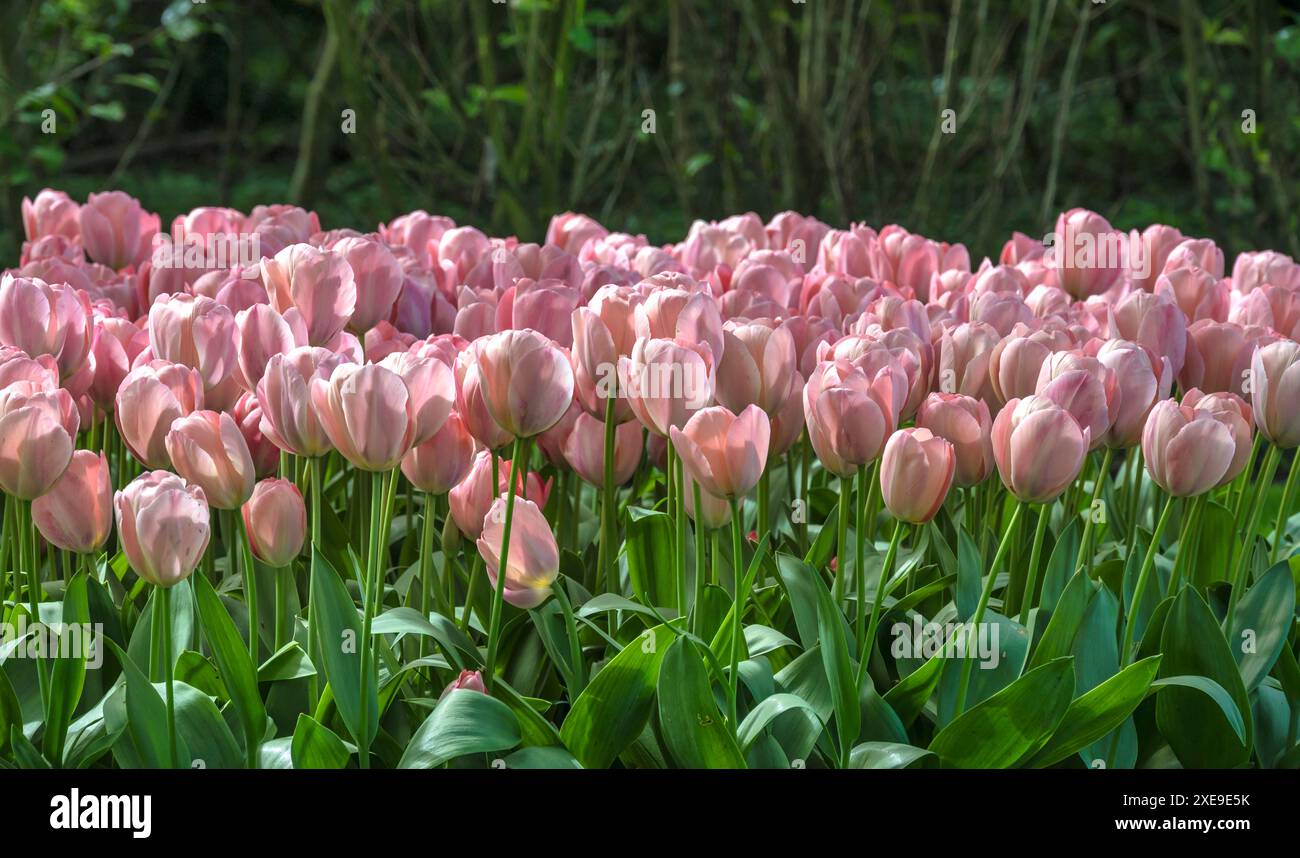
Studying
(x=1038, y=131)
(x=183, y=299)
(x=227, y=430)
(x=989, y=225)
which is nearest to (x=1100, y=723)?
(x=227, y=430)

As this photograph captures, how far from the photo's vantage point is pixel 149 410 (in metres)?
1.24

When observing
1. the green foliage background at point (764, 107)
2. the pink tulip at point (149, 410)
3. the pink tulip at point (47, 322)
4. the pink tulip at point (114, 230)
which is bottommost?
the pink tulip at point (149, 410)

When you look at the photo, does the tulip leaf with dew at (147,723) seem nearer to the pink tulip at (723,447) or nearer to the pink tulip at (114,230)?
the pink tulip at (723,447)

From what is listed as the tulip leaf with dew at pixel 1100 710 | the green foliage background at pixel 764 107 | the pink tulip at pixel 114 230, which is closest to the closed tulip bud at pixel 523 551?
the tulip leaf with dew at pixel 1100 710

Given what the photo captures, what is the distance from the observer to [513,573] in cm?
121

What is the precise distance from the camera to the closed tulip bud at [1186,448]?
1210 mm

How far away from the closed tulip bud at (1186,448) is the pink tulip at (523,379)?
516 millimetres

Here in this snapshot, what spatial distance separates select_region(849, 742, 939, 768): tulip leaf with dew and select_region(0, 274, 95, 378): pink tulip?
856mm

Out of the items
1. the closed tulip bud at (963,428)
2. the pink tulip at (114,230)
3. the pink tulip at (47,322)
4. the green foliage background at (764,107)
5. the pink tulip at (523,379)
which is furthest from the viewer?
the green foliage background at (764,107)

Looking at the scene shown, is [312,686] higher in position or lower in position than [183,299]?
lower

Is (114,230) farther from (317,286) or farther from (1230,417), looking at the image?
(1230,417)

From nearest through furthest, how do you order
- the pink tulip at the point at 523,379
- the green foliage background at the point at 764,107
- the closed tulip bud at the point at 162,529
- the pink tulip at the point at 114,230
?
the closed tulip bud at the point at 162,529
the pink tulip at the point at 523,379
the pink tulip at the point at 114,230
the green foliage background at the point at 764,107
